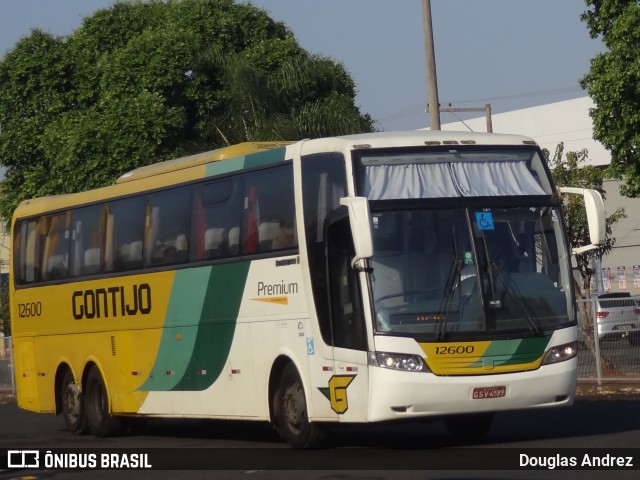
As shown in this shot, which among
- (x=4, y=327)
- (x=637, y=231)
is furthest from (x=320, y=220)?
(x=637, y=231)

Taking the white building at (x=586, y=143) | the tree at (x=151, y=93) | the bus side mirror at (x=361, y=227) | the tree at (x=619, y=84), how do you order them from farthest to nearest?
1. the white building at (x=586, y=143)
2. the tree at (x=151, y=93)
3. the tree at (x=619, y=84)
4. the bus side mirror at (x=361, y=227)

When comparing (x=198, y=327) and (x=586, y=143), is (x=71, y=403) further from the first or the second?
(x=586, y=143)

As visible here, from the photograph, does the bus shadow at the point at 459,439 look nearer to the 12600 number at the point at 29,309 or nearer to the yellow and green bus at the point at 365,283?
the yellow and green bus at the point at 365,283

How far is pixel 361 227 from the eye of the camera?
12523mm

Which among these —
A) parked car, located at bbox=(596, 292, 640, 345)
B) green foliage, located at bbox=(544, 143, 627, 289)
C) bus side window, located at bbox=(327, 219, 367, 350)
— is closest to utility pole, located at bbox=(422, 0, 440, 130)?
parked car, located at bbox=(596, 292, 640, 345)

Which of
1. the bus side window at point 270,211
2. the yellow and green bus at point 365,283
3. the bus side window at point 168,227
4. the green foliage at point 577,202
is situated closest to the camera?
the yellow and green bus at point 365,283

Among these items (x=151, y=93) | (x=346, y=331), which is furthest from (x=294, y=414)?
(x=151, y=93)

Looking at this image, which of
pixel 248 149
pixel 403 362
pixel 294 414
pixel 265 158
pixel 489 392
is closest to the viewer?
pixel 403 362

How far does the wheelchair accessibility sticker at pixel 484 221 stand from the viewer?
13391 mm

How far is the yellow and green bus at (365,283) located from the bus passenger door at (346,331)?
20 mm

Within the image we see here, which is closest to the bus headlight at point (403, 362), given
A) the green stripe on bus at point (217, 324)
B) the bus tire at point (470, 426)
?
the bus tire at point (470, 426)

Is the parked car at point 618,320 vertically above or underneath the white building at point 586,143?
underneath

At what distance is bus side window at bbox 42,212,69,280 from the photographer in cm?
1967

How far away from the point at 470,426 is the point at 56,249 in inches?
306
